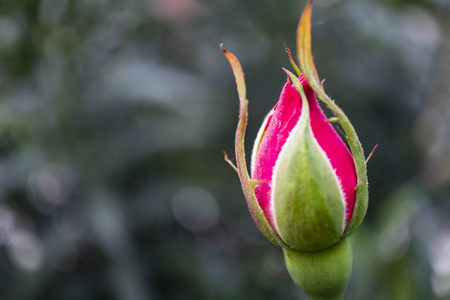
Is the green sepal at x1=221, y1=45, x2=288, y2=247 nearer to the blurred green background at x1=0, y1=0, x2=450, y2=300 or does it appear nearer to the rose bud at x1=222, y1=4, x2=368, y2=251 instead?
the rose bud at x1=222, y1=4, x2=368, y2=251

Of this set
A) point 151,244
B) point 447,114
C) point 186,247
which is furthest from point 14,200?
point 447,114

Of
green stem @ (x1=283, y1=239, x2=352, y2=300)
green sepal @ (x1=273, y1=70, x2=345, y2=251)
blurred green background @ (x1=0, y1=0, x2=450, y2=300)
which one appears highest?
green sepal @ (x1=273, y1=70, x2=345, y2=251)

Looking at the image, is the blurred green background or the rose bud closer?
the rose bud

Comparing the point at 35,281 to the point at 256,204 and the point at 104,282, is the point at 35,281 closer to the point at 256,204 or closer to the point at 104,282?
the point at 104,282

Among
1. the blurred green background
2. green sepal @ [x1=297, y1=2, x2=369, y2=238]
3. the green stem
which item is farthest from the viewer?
the blurred green background

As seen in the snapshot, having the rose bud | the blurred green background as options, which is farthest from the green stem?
the blurred green background

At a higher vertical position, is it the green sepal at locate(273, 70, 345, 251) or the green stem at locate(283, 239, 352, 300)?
the green sepal at locate(273, 70, 345, 251)
